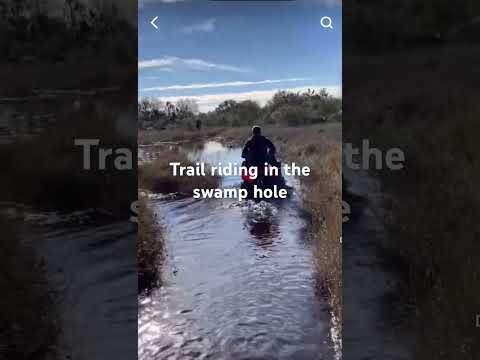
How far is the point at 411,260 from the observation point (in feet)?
9.80

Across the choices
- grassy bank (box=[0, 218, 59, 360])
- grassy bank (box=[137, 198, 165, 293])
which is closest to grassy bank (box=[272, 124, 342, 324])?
grassy bank (box=[137, 198, 165, 293])

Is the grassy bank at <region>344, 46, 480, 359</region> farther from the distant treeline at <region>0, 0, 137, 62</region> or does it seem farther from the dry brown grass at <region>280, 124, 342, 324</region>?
the distant treeline at <region>0, 0, 137, 62</region>

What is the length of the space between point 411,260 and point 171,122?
1.58 m

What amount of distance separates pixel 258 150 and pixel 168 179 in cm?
55

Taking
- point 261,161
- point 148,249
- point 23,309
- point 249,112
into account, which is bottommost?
point 23,309

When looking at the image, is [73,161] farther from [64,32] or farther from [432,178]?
[432,178]

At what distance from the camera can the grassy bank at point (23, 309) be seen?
2.88 m

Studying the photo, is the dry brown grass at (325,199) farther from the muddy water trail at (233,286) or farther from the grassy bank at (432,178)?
the grassy bank at (432,178)

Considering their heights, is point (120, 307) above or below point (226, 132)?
below

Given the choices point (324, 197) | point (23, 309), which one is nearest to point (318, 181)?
point (324, 197)

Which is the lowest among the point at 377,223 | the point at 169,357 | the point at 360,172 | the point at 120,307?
the point at 169,357

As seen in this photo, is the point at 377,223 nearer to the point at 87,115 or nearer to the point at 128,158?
the point at 128,158

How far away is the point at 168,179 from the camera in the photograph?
3.04 meters

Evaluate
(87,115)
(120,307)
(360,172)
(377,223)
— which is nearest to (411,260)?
(377,223)
